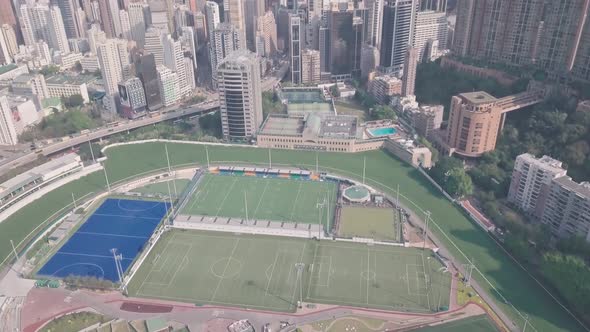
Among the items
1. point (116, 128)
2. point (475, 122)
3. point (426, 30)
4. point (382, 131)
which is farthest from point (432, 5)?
point (116, 128)

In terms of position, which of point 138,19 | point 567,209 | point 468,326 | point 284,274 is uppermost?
point 138,19

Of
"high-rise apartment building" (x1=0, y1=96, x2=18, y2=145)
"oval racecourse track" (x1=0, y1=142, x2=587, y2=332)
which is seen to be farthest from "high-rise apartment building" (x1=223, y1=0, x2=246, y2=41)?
"high-rise apartment building" (x1=0, y1=96, x2=18, y2=145)

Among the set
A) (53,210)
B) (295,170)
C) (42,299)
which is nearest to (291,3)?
(295,170)

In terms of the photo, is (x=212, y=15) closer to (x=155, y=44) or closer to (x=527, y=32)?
(x=155, y=44)

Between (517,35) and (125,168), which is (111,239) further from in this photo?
(517,35)

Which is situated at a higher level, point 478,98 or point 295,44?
point 295,44

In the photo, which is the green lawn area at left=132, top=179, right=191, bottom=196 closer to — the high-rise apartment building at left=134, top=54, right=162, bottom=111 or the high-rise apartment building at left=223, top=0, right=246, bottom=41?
the high-rise apartment building at left=134, top=54, right=162, bottom=111
